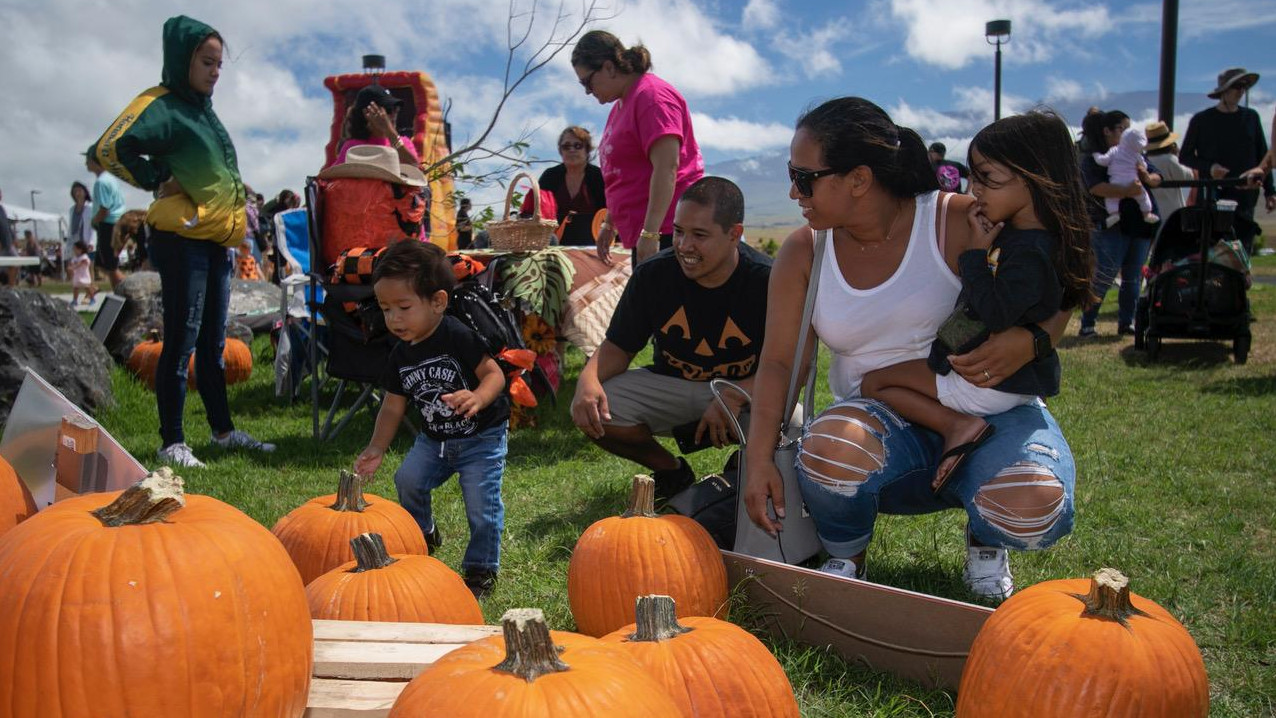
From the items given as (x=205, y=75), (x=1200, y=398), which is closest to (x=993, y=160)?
(x=205, y=75)

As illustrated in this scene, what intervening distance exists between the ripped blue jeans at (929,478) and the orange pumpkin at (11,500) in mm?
2239

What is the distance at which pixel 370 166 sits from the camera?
19.0ft

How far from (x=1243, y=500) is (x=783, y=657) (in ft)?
8.86

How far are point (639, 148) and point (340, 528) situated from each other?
2905 millimetres

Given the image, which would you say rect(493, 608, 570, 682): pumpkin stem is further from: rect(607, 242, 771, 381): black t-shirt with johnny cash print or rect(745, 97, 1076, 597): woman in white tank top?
rect(607, 242, 771, 381): black t-shirt with johnny cash print

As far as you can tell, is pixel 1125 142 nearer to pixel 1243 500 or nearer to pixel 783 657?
pixel 1243 500

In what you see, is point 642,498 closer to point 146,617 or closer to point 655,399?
point 655,399

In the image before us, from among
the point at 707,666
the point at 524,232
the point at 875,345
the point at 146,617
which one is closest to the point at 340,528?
the point at 146,617

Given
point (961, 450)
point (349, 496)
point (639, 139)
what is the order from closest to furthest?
point (961, 450) < point (349, 496) < point (639, 139)

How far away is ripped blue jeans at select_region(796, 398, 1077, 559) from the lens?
108 inches

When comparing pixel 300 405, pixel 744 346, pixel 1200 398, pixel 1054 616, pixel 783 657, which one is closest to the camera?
pixel 1054 616

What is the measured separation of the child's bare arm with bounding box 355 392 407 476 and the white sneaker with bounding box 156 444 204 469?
2.01 metres

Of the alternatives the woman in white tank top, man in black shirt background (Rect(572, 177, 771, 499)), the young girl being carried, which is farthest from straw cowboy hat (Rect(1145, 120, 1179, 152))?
the young girl being carried

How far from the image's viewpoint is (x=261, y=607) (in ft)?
6.13
